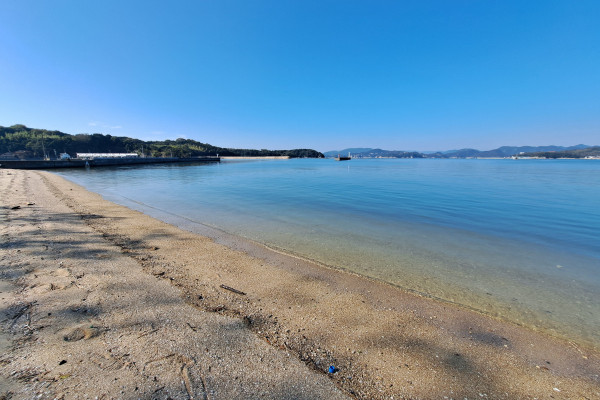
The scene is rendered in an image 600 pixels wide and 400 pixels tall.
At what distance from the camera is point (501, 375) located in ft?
9.11

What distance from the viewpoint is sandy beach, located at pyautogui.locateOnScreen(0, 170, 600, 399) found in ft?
7.65

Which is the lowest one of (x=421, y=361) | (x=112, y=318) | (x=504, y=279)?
(x=504, y=279)

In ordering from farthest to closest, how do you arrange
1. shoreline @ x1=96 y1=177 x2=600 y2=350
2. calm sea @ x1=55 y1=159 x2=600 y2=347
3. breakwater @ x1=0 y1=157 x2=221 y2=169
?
1. breakwater @ x1=0 y1=157 x2=221 y2=169
2. calm sea @ x1=55 y1=159 x2=600 y2=347
3. shoreline @ x1=96 y1=177 x2=600 y2=350

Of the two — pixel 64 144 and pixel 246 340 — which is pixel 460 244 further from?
pixel 64 144

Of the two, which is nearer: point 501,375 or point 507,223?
point 501,375

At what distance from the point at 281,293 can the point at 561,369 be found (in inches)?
154

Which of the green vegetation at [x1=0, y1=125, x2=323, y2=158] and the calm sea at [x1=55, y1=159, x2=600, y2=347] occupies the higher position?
the green vegetation at [x1=0, y1=125, x2=323, y2=158]

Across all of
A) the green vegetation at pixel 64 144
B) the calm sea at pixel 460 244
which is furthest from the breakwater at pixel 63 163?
the calm sea at pixel 460 244

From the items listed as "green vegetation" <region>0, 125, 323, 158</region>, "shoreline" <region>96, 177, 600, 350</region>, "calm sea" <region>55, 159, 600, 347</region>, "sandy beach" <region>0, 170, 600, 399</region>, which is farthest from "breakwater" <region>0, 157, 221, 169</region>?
"shoreline" <region>96, 177, 600, 350</region>

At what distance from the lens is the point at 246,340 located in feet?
9.97

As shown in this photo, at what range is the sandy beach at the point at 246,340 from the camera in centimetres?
233

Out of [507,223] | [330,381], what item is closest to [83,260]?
[330,381]

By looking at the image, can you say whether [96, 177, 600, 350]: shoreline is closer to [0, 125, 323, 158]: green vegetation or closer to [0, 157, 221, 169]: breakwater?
[0, 157, 221, 169]: breakwater

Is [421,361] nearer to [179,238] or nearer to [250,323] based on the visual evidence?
[250,323]
